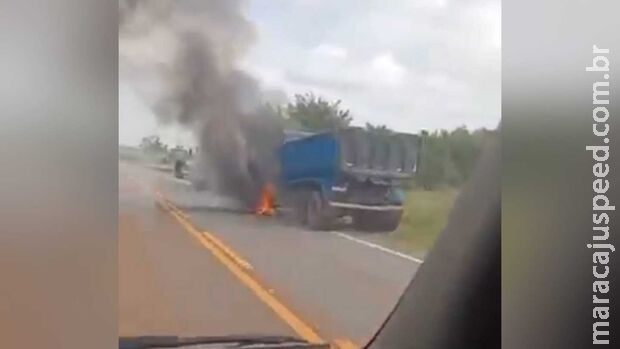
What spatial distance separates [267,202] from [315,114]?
0.15 m

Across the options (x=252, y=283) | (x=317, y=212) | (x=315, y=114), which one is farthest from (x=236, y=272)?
(x=315, y=114)

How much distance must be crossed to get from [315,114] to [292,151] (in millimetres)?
63

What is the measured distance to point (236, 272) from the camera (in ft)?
4.01

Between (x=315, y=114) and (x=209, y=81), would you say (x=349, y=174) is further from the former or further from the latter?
(x=209, y=81)

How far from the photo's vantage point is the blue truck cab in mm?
1214

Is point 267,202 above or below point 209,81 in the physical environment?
below

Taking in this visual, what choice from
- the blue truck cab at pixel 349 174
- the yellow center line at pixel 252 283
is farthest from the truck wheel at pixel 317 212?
the yellow center line at pixel 252 283

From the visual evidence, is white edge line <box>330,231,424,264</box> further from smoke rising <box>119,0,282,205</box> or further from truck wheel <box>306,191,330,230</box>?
smoke rising <box>119,0,282,205</box>

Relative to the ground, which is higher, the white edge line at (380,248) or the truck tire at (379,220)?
the truck tire at (379,220)

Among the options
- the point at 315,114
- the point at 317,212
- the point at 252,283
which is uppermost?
the point at 315,114

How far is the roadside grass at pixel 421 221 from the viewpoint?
1214 mm

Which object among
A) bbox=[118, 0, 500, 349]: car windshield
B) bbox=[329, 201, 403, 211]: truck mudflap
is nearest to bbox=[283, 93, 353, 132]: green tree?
bbox=[118, 0, 500, 349]: car windshield

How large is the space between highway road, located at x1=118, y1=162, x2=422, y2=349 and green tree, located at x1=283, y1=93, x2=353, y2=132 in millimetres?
148

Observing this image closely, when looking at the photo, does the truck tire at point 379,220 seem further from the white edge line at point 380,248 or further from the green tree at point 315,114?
the green tree at point 315,114
